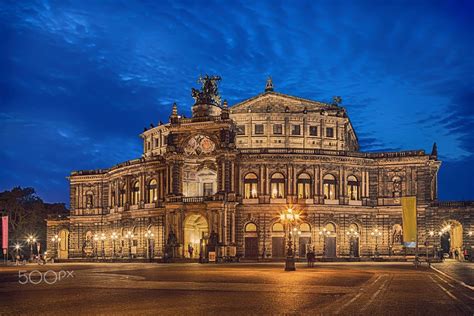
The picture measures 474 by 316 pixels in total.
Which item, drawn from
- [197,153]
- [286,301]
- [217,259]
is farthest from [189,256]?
[286,301]

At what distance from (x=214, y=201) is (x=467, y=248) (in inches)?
1448

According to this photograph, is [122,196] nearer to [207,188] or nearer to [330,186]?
[207,188]

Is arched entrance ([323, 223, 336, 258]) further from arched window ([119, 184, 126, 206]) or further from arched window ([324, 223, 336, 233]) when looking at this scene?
arched window ([119, 184, 126, 206])

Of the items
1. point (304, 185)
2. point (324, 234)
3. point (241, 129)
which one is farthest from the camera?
point (241, 129)

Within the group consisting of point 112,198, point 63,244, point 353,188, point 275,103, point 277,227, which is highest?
point 275,103

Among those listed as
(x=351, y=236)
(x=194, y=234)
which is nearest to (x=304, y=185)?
(x=351, y=236)

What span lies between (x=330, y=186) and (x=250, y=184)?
11860mm

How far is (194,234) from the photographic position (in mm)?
97062

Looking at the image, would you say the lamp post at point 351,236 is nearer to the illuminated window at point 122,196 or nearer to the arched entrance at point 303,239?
the arched entrance at point 303,239

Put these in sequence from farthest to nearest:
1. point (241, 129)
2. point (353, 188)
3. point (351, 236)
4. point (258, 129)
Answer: point (241, 129)
point (258, 129)
point (353, 188)
point (351, 236)

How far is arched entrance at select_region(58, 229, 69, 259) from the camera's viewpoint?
123 m

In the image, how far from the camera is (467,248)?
94500mm

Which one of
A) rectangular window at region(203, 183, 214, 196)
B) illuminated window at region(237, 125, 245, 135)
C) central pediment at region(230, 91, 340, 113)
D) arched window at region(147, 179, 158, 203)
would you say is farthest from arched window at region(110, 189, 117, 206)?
central pediment at region(230, 91, 340, 113)

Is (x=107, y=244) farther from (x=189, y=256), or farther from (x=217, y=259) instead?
(x=217, y=259)
